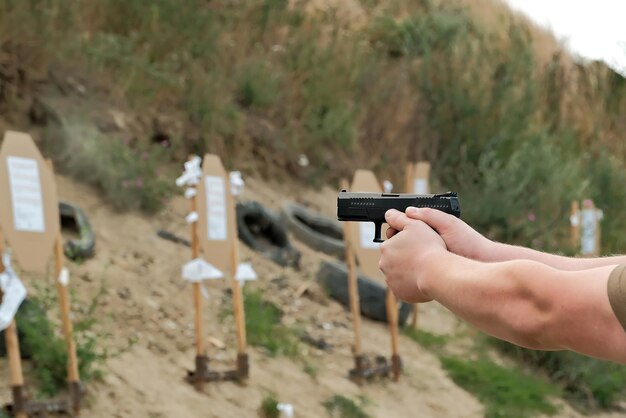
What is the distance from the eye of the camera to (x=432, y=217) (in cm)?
202

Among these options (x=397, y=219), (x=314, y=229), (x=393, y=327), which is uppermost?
(x=397, y=219)

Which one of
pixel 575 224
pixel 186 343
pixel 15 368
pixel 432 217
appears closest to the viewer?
pixel 432 217

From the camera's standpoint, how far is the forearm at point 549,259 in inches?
85.2

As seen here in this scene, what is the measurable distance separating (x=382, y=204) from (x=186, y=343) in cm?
473

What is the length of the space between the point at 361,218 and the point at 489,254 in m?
0.28

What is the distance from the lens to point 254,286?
8062 mm

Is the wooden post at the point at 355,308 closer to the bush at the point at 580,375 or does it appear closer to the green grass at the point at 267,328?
the green grass at the point at 267,328

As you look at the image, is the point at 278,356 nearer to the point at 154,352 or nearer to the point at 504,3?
the point at 154,352

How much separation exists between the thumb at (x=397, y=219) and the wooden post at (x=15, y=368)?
10.4 ft

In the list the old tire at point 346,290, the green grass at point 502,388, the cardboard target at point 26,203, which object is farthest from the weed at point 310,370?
the cardboard target at point 26,203

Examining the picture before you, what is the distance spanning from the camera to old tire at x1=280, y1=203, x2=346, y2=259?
9500mm

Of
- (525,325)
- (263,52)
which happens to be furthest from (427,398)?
(525,325)

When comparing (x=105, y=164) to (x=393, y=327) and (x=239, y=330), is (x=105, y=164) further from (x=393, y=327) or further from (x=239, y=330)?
(x=393, y=327)

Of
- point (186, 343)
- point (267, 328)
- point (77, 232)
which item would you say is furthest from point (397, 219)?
point (77, 232)
